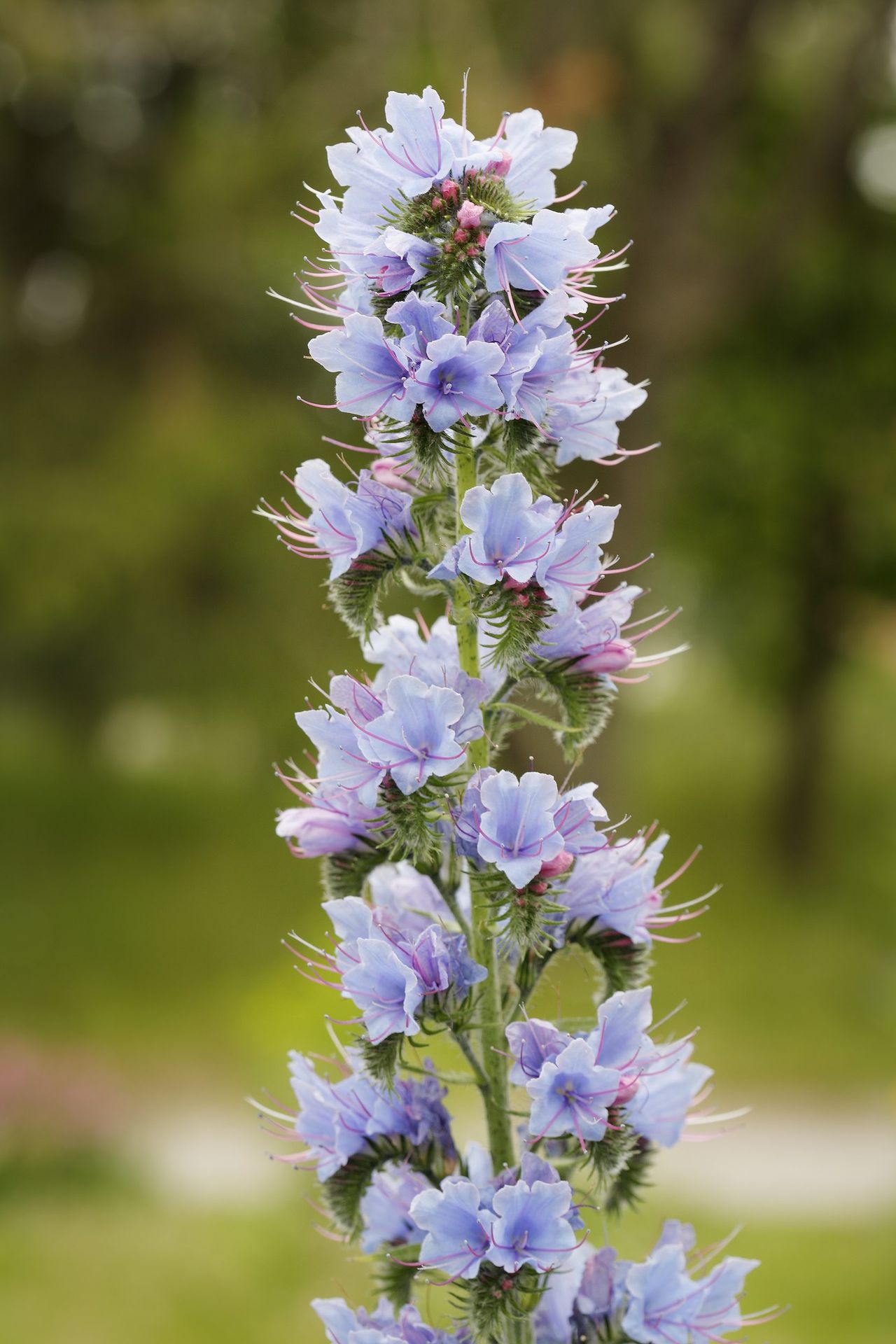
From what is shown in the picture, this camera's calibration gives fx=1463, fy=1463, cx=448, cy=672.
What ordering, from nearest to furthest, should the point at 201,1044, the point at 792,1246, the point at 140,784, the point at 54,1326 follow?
the point at 54,1326
the point at 792,1246
the point at 201,1044
the point at 140,784

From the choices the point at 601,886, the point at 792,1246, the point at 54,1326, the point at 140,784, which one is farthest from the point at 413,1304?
the point at 140,784

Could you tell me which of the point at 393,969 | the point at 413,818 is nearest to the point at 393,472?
the point at 413,818

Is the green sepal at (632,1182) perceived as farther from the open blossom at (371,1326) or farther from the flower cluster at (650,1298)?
the open blossom at (371,1326)

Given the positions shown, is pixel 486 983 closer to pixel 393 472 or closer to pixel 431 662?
pixel 431 662

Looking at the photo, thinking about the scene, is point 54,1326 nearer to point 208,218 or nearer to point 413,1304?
point 413,1304

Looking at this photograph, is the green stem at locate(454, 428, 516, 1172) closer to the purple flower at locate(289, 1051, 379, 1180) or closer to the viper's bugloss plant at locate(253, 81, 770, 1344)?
the viper's bugloss plant at locate(253, 81, 770, 1344)

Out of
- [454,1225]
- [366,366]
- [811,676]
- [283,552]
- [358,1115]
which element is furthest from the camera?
[811,676]

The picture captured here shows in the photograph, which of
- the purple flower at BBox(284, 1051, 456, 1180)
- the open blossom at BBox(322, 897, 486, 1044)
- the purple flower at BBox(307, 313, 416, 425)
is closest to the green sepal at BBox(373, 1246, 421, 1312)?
the purple flower at BBox(284, 1051, 456, 1180)

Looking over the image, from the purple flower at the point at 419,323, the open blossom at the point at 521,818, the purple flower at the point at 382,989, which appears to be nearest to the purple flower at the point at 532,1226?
the purple flower at the point at 382,989
